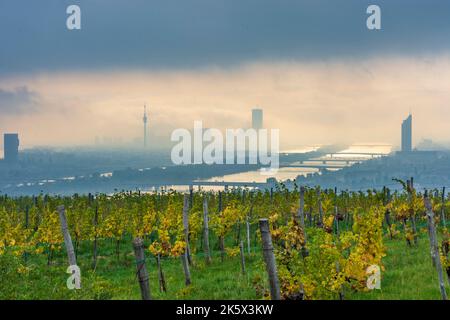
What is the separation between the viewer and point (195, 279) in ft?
51.1

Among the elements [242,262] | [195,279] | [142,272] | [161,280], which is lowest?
[195,279]

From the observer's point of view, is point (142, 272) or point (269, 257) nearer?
point (269, 257)

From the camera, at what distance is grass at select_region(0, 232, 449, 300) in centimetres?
892

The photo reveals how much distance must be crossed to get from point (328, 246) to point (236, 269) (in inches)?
309

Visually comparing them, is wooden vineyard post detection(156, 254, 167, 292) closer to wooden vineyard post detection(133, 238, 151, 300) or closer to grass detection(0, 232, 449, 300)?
grass detection(0, 232, 449, 300)

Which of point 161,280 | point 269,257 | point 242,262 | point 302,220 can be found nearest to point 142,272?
point 269,257

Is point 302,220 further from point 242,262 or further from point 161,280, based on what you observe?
point 161,280

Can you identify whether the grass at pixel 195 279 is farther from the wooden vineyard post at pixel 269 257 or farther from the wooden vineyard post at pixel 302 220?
the wooden vineyard post at pixel 269 257

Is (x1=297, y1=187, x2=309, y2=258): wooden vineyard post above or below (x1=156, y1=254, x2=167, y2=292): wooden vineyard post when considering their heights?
above

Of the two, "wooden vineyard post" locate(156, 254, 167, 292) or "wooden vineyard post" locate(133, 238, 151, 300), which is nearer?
"wooden vineyard post" locate(133, 238, 151, 300)

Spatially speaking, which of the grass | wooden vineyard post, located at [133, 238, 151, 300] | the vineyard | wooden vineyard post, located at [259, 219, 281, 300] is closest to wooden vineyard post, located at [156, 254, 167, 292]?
the vineyard

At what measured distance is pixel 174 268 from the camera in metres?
18.9
